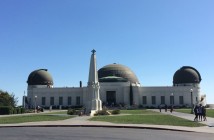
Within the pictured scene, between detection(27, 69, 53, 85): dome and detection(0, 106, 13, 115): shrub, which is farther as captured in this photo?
detection(27, 69, 53, 85): dome

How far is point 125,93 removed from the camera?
96.7 metres

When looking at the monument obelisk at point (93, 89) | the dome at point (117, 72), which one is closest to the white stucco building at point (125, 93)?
the dome at point (117, 72)

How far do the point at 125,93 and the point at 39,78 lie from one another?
1194 inches

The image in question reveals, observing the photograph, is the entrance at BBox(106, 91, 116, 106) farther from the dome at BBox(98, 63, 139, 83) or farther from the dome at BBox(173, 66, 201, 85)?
the dome at BBox(173, 66, 201, 85)

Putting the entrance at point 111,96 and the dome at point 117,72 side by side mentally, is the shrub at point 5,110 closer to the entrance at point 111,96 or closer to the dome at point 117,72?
the entrance at point 111,96

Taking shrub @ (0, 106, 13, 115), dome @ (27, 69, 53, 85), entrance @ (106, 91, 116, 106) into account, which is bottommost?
shrub @ (0, 106, 13, 115)

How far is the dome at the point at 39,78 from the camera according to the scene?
109 meters

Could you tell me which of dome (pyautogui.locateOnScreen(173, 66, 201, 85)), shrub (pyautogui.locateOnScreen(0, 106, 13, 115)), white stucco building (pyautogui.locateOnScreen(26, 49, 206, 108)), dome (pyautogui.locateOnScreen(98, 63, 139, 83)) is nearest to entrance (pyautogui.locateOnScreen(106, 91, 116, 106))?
white stucco building (pyautogui.locateOnScreen(26, 49, 206, 108))

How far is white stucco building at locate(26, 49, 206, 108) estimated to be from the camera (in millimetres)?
97312

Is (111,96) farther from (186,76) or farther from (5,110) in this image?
(5,110)

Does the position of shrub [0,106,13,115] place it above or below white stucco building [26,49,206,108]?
below

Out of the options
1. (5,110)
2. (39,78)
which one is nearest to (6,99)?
(5,110)

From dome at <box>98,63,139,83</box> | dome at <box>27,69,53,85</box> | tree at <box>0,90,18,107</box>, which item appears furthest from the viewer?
dome at <box>27,69,53,85</box>

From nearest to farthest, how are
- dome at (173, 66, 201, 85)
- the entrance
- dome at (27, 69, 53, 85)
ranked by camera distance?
the entrance
dome at (173, 66, 201, 85)
dome at (27, 69, 53, 85)
